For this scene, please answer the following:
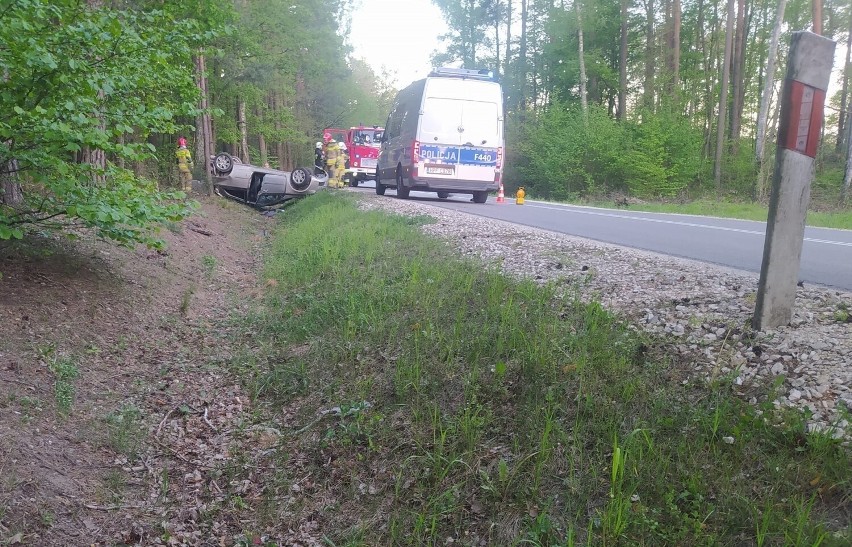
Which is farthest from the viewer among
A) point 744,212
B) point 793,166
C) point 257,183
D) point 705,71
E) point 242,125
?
point 705,71

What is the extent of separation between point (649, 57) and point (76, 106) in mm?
33255

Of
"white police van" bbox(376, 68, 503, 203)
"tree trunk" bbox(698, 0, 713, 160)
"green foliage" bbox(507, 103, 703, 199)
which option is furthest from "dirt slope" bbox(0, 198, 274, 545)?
"tree trunk" bbox(698, 0, 713, 160)

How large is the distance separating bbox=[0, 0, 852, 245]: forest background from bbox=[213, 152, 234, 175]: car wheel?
0.85 meters

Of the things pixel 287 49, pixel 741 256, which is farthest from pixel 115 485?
pixel 287 49

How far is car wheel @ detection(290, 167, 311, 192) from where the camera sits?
18.2 m

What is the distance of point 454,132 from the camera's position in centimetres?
1664

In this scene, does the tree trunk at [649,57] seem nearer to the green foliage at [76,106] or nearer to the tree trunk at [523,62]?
the tree trunk at [523,62]

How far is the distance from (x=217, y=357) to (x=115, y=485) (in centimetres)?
207

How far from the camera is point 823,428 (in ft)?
9.68

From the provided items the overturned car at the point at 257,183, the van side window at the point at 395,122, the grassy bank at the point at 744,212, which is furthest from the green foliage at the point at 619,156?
the overturned car at the point at 257,183

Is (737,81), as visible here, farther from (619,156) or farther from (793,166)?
(793,166)

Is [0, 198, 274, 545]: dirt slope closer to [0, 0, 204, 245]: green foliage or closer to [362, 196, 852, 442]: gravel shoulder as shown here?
[0, 0, 204, 245]: green foliage

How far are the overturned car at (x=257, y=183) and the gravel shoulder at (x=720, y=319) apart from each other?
11.3m

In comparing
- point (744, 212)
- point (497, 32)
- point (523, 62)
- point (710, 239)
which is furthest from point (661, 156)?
point (710, 239)
